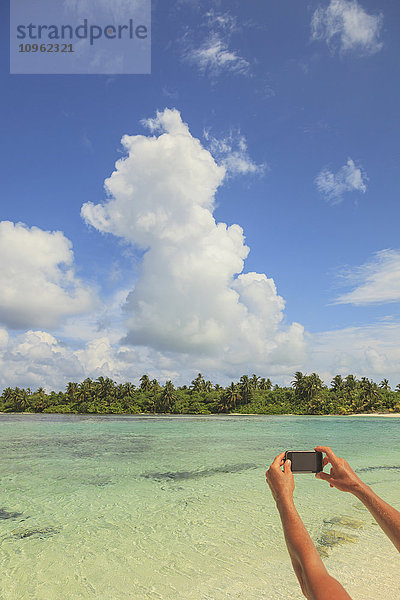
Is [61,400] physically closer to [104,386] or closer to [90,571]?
[104,386]

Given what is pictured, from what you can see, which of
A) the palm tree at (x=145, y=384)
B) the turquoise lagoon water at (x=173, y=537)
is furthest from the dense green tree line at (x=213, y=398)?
the turquoise lagoon water at (x=173, y=537)

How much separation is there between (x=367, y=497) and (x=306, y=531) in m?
0.63

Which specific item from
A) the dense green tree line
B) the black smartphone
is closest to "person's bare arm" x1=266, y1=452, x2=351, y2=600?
the black smartphone

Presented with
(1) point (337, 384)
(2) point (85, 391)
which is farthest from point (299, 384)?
(2) point (85, 391)

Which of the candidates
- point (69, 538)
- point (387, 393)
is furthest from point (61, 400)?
point (69, 538)

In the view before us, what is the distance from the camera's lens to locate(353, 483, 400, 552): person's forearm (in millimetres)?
2047

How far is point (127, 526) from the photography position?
9148 millimetres

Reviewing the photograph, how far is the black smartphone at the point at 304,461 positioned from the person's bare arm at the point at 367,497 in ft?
0.23

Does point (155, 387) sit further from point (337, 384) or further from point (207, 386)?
point (337, 384)

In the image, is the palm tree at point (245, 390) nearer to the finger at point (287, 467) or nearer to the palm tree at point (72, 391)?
the palm tree at point (72, 391)

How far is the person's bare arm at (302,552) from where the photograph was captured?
66.8 inches

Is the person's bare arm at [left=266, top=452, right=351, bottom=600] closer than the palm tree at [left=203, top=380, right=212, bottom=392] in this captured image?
Yes

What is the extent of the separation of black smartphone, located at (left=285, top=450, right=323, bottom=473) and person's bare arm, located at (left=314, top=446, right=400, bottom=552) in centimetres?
7

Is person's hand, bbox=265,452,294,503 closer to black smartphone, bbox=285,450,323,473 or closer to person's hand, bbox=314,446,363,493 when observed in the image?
black smartphone, bbox=285,450,323,473
